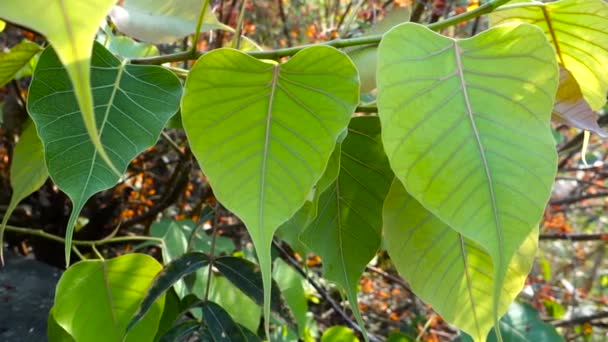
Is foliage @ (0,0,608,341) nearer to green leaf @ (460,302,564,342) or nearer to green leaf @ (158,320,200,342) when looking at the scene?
green leaf @ (158,320,200,342)

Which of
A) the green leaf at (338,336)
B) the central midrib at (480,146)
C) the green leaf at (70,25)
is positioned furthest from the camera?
the green leaf at (338,336)

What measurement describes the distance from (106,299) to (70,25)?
41cm

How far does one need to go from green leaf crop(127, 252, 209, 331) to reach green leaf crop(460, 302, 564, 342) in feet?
1.60

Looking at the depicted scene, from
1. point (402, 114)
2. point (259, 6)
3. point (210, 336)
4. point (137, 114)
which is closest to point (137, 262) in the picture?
point (210, 336)

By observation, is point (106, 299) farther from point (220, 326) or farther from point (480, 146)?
point (480, 146)

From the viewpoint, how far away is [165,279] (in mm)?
555

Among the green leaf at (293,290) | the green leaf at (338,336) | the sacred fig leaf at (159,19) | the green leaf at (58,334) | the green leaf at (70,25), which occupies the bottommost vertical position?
the green leaf at (293,290)

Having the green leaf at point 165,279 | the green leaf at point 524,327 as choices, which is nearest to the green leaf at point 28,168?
the green leaf at point 165,279

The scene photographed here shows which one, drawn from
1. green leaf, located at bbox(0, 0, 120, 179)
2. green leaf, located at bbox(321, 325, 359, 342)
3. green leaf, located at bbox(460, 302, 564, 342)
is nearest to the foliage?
green leaf, located at bbox(0, 0, 120, 179)

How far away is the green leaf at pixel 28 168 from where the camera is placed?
560 mm

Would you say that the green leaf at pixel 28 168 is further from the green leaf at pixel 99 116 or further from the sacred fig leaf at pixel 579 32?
the sacred fig leaf at pixel 579 32

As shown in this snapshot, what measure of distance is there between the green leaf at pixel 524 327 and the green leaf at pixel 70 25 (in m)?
0.80

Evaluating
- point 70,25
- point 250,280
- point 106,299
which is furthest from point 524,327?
point 70,25

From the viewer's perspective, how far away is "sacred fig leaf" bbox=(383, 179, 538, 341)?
44 centimetres
